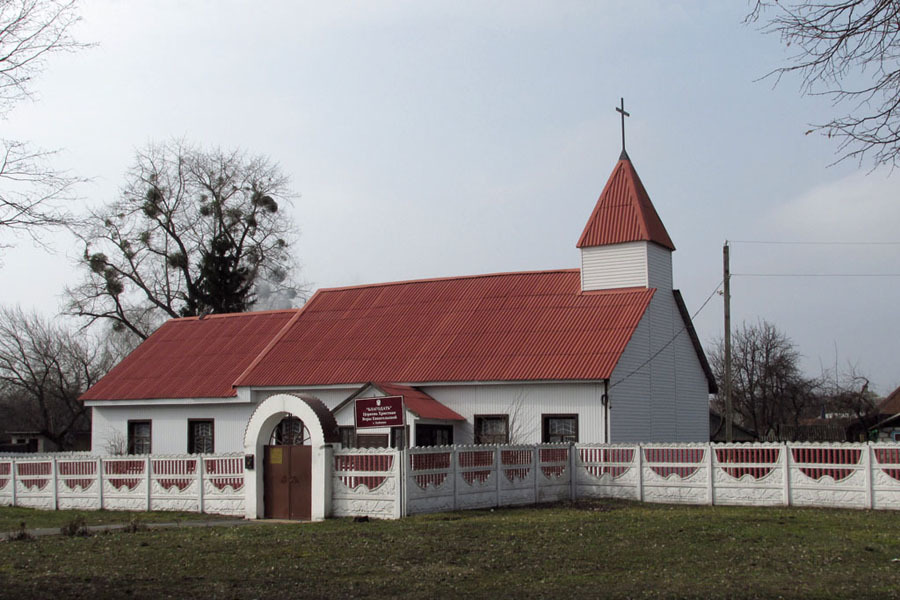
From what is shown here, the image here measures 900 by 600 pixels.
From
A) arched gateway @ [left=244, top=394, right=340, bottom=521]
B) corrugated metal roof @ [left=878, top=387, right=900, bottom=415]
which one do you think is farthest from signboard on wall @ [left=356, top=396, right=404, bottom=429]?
corrugated metal roof @ [left=878, top=387, right=900, bottom=415]

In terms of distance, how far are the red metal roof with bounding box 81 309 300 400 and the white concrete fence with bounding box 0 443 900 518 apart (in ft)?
28.6

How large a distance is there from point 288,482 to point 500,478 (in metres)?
4.84

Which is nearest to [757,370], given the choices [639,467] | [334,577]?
[639,467]

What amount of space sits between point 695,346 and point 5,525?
22.6m

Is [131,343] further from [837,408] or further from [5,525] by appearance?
[5,525]

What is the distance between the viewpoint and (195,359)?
38062mm

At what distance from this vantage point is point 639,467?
956 inches

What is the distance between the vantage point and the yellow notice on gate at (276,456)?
73.0 feet

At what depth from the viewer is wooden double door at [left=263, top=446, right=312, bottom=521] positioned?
2166 centimetres

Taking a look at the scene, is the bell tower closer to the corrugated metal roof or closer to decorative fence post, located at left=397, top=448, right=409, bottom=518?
decorative fence post, located at left=397, top=448, right=409, bottom=518

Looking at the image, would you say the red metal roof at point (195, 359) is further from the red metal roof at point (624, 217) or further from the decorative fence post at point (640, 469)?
the decorative fence post at point (640, 469)

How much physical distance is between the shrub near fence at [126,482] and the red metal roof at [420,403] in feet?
19.7

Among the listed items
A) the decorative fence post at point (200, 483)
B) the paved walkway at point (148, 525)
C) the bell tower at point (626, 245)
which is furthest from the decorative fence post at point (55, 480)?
the bell tower at point (626, 245)

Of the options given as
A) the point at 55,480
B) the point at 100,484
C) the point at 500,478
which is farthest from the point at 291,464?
the point at 55,480
